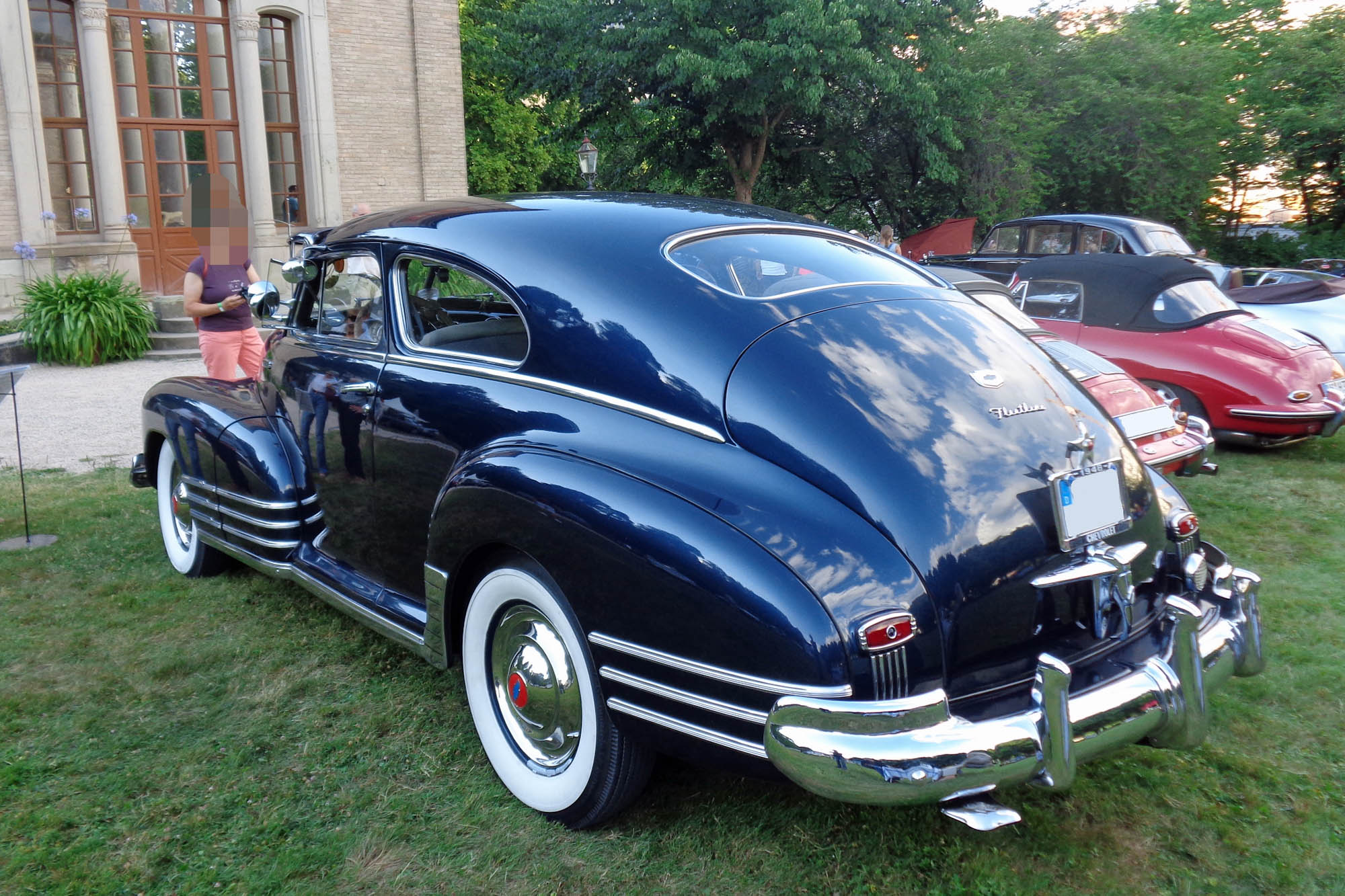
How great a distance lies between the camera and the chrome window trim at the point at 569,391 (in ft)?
8.35

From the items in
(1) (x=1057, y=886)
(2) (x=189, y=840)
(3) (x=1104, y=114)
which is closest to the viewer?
(1) (x=1057, y=886)

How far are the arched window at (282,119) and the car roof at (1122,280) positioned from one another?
14850 millimetres

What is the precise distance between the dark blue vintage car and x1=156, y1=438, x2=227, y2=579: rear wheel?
1616 mm

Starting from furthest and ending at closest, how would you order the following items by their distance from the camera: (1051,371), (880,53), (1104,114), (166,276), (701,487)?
(1104,114) < (880,53) < (166,276) < (1051,371) < (701,487)

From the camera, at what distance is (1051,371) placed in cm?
300

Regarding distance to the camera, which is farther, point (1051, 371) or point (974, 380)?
point (1051, 371)

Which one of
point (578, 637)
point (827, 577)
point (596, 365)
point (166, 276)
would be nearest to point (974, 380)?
point (827, 577)

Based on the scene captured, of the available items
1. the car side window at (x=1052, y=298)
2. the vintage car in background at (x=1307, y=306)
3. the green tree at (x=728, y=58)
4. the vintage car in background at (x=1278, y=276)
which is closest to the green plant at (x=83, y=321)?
the green tree at (x=728, y=58)

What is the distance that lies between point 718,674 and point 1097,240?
10.6 meters

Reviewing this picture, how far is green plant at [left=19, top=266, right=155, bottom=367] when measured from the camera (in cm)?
1291

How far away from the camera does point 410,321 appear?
11.5 ft

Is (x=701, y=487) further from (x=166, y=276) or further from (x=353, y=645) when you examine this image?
(x=166, y=276)

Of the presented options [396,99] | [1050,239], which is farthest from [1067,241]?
[396,99]

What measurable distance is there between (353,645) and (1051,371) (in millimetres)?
2892
